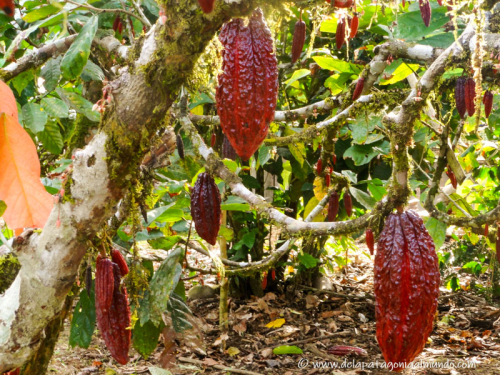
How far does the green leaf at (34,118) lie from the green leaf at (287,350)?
1.61m

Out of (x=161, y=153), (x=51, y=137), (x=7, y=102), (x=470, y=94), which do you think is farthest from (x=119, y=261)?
(x=470, y=94)

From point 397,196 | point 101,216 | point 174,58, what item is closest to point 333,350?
point 397,196

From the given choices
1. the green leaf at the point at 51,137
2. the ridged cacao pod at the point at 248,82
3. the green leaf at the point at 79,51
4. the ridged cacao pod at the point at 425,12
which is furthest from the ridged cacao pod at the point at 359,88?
the green leaf at the point at 51,137

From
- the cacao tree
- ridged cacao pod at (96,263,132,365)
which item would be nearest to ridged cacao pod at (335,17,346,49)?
the cacao tree

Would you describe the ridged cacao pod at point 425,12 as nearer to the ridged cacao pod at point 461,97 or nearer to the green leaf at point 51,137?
the ridged cacao pod at point 461,97

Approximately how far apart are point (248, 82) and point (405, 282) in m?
0.53

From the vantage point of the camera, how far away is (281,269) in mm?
3240

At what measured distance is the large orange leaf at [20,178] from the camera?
482 millimetres

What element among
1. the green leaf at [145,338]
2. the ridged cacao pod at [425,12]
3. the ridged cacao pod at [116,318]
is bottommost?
the green leaf at [145,338]

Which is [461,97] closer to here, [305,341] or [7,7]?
[7,7]

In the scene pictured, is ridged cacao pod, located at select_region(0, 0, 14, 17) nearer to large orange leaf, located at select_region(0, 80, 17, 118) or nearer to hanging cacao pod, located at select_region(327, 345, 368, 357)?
large orange leaf, located at select_region(0, 80, 17, 118)

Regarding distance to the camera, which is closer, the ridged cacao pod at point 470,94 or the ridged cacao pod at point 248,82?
the ridged cacao pod at point 248,82

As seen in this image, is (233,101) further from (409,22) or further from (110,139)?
(409,22)

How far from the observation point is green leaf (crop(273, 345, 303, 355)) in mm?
2278
